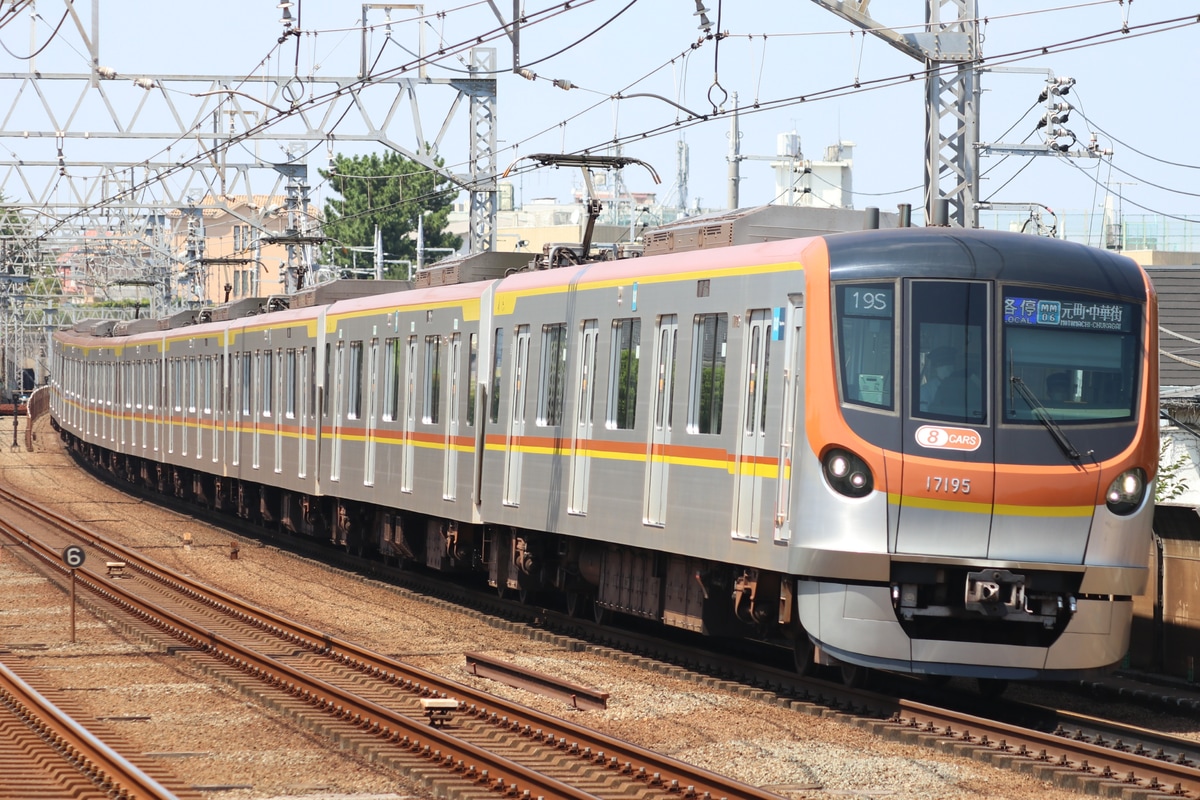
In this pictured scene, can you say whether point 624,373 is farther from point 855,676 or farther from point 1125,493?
point 1125,493

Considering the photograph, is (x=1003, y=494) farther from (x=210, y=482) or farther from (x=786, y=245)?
(x=210, y=482)

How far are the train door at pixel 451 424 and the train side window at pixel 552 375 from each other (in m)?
2.24

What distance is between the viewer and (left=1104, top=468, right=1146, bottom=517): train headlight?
1117 cm

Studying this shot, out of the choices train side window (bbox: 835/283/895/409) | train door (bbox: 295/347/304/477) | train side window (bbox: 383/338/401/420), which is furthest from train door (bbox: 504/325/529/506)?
train door (bbox: 295/347/304/477)

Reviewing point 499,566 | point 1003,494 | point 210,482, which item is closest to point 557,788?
point 1003,494

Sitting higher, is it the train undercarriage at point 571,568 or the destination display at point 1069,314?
the destination display at point 1069,314

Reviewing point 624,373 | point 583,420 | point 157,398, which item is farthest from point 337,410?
point 157,398

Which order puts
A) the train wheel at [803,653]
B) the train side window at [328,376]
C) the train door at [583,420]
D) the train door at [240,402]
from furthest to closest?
the train door at [240,402]
the train side window at [328,376]
the train door at [583,420]
the train wheel at [803,653]

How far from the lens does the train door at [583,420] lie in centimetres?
1466

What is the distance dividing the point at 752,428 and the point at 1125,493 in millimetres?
2470

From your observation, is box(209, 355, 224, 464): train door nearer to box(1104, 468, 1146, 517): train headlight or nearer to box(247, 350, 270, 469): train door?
box(247, 350, 270, 469): train door

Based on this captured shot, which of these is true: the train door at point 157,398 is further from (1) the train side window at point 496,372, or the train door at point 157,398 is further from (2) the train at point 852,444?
(2) the train at point 852,444

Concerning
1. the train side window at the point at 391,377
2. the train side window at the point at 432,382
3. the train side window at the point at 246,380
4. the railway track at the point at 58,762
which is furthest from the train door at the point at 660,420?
the train side window at the point at 246,380

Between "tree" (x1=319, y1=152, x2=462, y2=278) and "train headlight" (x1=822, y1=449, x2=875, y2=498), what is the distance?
64.0 m
